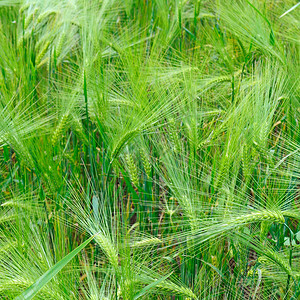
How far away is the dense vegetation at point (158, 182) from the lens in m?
0.95

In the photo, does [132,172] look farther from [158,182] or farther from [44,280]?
[44,280]

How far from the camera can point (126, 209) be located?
145cm

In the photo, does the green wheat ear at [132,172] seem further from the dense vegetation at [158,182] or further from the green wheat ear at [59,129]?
the green wheat ear at [59,129]

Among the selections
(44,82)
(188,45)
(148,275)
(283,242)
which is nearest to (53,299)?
(148,275)

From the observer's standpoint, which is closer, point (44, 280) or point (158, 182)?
point (44, 280)

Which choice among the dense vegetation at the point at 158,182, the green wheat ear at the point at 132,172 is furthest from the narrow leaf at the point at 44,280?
the green wheat ear at the point at 132,172

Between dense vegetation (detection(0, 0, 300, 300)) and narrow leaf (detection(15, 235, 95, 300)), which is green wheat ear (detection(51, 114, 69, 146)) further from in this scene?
narrow leaf (detection(15, 235, 95, 300))

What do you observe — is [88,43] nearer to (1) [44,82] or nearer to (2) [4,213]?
(1) [44,82]

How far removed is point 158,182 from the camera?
4.37 feet

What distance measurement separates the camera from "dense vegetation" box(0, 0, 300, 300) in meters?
0.95

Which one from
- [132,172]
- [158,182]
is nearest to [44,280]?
[132,172]

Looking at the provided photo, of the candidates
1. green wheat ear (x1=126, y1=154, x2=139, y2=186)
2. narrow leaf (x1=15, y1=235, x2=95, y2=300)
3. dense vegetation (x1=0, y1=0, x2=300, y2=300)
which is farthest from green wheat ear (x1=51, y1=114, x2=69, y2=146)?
narrow leaf (x1=15, y1=235, x2=95, y2=300)

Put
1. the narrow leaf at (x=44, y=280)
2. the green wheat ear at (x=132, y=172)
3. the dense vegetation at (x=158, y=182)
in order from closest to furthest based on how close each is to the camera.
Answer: the narrow leaf at (x=44, y=280)
the dense vegetation at (x=158, y=182)
the green wheat ear at (x=132, y=172)

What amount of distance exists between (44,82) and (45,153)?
0.58m
